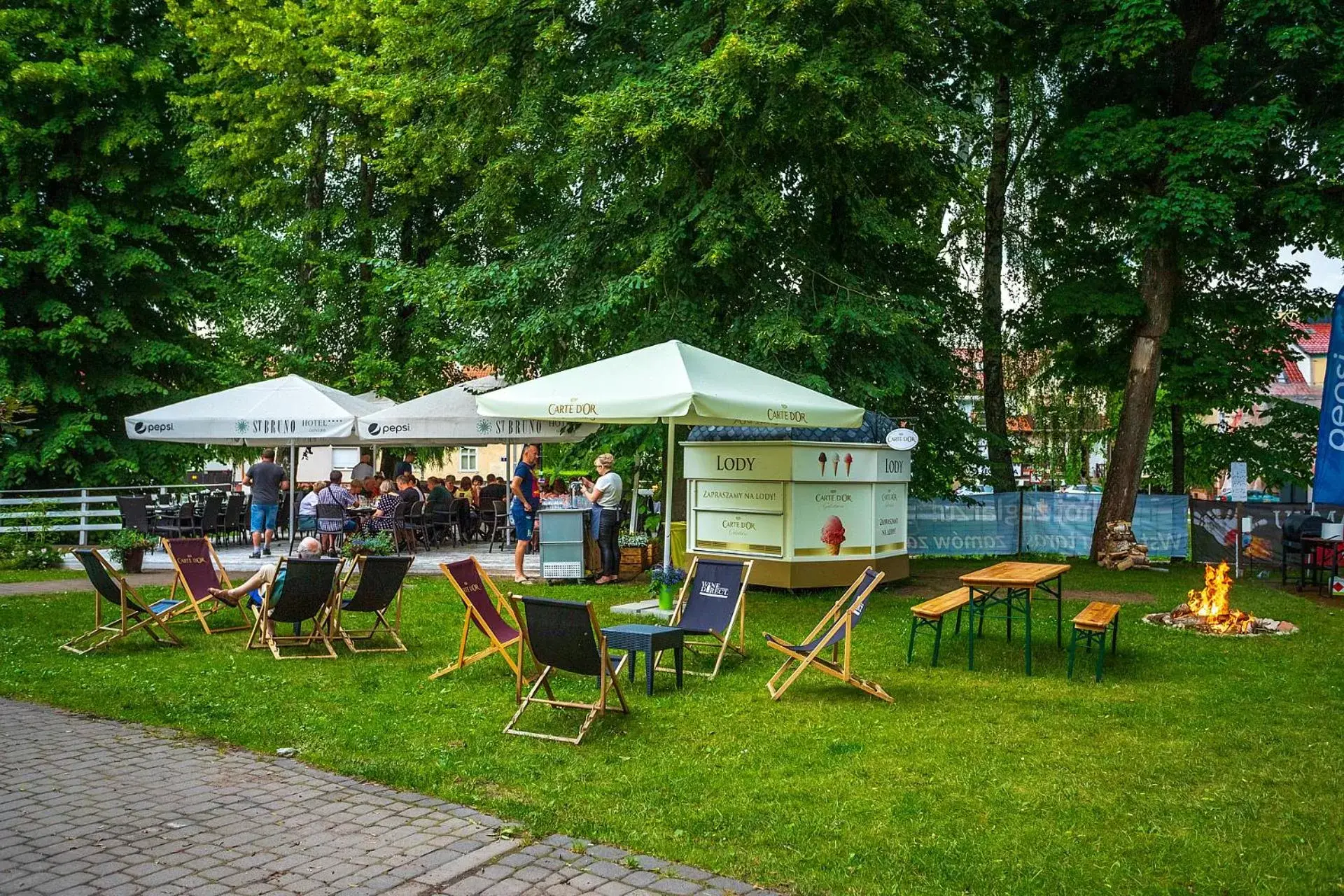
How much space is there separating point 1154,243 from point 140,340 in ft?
70.3

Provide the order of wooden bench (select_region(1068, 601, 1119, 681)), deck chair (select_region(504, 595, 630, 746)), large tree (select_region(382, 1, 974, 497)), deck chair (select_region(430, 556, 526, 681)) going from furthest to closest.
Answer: large tree (select_region(382, 1, 974, 497)) → wooden bench (select_region(1068, 601, 1119, 681)) → deck chair (select_region(430, 556, 526, 681)) → deck chair (select_region(504, 595, 630, 746))

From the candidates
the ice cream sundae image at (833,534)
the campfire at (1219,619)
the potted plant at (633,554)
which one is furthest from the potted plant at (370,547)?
the campfire at (1219,619)

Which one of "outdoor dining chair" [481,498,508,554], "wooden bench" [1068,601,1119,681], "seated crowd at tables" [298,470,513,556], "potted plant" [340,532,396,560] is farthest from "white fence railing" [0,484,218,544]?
"wooden bench" [1068,601,1119,681]

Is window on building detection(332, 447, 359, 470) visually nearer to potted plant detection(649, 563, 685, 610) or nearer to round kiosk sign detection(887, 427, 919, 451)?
round kiosk sign detection(887, 427, 919, 451)

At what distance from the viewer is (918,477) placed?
18328mm

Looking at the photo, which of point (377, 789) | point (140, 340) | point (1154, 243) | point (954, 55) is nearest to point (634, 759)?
point (377, 789)

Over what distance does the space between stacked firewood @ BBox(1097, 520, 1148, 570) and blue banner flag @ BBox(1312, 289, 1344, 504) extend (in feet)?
11.3

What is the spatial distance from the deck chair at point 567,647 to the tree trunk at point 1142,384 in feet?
47.4

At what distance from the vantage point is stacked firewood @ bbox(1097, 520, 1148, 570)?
60.4ft

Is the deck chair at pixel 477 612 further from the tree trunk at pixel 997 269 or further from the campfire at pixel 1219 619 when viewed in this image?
the tree trunk at pixel 997 269

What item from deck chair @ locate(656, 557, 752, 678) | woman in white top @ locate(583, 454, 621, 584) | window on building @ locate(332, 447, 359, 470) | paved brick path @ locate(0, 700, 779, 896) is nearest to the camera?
paved brick path @ locate(0, 700, 779, 896)

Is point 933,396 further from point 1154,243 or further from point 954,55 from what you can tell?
point 954,55

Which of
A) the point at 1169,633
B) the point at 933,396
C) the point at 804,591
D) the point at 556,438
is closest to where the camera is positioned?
the point at 1169,633

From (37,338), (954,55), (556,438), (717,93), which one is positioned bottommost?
(556,438)
